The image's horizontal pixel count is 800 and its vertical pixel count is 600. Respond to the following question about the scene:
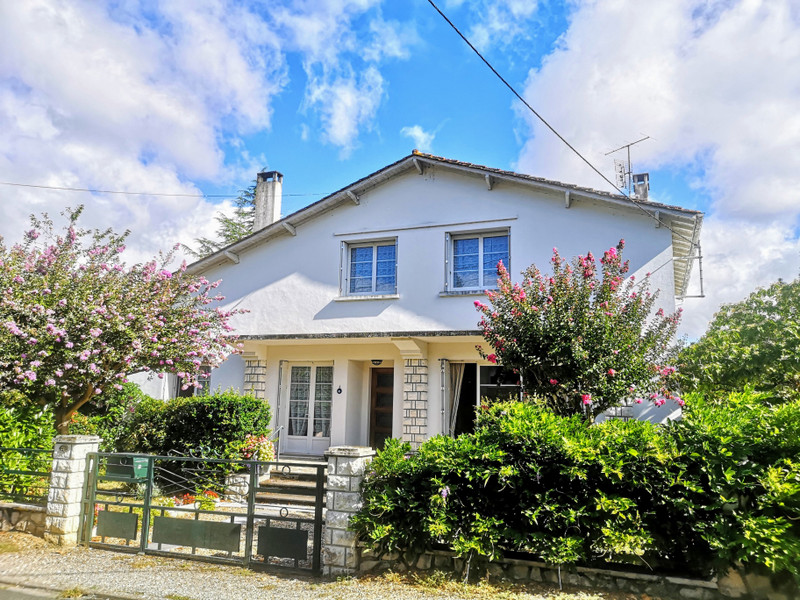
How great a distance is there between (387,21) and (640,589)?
6928 millimetres

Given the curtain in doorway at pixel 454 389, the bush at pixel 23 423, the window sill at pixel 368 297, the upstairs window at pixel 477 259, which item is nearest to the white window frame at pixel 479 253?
the upstairs window at pixel 477 259

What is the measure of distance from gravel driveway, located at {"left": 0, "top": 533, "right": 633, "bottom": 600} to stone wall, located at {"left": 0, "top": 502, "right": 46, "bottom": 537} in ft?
1.70

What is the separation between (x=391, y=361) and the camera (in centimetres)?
1316

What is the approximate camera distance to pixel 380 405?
13.5 metres

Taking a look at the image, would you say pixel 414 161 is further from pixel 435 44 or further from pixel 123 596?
pixel 123 596

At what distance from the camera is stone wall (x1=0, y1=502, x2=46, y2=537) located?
7.73 meters

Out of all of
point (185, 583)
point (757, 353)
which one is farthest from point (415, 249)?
point (185, 583)

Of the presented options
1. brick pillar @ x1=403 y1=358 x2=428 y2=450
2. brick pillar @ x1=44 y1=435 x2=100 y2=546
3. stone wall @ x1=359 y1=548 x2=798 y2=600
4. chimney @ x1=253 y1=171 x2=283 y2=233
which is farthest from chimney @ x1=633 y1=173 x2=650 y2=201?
brick pillar @ x1=44 y1=435 x2=100 y2=546

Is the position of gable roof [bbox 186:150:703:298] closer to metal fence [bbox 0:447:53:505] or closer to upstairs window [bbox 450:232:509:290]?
upstairs window [bbox 450:232:509:290]

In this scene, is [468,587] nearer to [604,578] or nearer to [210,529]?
[604,578]

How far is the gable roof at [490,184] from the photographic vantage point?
1062 cm

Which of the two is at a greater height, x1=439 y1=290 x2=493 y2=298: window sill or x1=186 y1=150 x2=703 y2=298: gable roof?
x1=186 y1=150 x2=703 y2=298: gable roof

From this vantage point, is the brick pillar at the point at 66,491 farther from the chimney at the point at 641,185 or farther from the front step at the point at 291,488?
the chimney at the point at 641,185

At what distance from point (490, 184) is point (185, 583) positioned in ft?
30.2
